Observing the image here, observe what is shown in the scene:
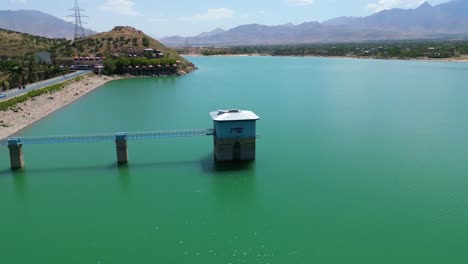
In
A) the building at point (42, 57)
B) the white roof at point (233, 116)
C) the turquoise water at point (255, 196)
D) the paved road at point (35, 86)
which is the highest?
the building at point (42, 57)

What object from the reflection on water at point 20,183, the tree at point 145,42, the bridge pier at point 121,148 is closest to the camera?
the reflection on water at point 20,183

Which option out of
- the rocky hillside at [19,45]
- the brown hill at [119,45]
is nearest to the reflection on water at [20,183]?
the rocky hillside at [19,45]

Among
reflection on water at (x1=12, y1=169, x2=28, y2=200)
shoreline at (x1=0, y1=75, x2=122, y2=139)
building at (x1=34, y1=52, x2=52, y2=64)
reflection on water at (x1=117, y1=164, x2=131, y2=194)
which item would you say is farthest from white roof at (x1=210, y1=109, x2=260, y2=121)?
building at (x1=34, y1=52, x2=52, y2=64)

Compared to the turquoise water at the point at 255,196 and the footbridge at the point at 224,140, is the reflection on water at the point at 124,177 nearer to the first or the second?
the turquoise water at the point at 255,196

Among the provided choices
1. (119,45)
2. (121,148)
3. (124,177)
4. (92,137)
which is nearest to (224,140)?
(124,177)

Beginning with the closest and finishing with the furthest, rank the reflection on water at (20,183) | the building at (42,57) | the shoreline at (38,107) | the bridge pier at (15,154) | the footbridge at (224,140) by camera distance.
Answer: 1. the reflection on water at (20,183)
2. the bridge pier at (15,154)
3. the footbridge at (224,140)
4. the shoreline at (38,107)
5. the building at (42,57)

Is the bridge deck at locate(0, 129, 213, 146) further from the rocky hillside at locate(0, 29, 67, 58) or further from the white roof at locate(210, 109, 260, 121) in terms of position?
the rocky hillside at locate(0, 29, 67, 58)

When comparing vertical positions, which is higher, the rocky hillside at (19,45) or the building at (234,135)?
the rocky hillside at (19,45)

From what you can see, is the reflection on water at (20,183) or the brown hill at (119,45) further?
the brown hill at (119,45)
